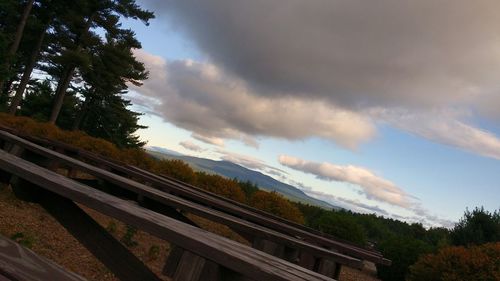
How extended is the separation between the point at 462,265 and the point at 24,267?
1224 centimetres

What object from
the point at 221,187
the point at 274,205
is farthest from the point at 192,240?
the point at 274,205

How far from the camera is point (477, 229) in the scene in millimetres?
20422

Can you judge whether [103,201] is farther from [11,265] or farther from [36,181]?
[36,181]

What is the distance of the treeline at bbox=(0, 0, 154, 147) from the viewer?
86.9 ft

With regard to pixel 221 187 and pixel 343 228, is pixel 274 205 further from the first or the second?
pixel 343 228

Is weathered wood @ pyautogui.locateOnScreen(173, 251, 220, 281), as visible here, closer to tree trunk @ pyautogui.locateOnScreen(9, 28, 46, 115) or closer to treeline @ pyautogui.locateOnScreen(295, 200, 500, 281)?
treeline @ pyautogui.locateOnScreen(295, 200, 500, 281)

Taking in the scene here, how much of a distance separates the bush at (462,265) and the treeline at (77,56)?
2221cm

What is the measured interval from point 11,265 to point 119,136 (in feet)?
131

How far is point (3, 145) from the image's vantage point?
656 centimetres

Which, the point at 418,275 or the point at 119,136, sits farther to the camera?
the point at 119,136

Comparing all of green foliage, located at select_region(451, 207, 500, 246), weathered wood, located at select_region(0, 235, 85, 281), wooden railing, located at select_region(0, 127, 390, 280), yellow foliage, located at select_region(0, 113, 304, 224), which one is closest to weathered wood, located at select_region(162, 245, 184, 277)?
wooden railing, located at select_region(0, 127, 390, 280)

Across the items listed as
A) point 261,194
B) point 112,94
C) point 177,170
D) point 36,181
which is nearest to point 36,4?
point 112,94

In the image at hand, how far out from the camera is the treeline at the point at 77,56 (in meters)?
26.5

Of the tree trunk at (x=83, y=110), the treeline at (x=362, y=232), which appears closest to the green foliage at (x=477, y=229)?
the treeline at (x=362, y=232)
